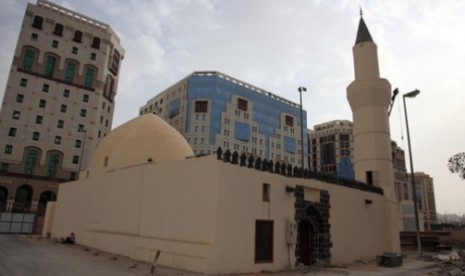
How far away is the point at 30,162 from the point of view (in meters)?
41.0

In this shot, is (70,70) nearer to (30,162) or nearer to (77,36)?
(77,36)

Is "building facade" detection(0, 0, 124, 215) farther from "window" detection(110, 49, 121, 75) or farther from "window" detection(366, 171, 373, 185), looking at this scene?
"window" detection(366, 171, 373, 185)

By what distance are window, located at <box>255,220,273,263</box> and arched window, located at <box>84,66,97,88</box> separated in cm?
4261

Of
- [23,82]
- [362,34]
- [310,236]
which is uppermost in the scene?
[23,82]

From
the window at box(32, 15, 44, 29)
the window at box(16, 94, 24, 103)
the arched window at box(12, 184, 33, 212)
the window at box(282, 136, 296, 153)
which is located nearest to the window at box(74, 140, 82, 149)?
the arched window at box(12, 184, 33, 212)

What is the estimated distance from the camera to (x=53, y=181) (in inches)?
1646

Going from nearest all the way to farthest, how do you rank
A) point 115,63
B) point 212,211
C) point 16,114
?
1. point 212,211
2. point 16,114
3. point 115,63

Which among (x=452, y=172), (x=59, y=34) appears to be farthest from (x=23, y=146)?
(x=452, y=172)

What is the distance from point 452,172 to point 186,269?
65.1ft

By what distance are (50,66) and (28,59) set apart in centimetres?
265

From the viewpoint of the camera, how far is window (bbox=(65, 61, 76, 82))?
46094 millimetres

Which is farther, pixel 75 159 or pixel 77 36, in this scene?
pixel 77 36

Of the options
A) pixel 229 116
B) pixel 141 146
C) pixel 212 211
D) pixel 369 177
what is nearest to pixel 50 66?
pixel 229 116

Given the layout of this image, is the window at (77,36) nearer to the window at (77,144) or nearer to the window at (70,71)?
the window at (70,71)
